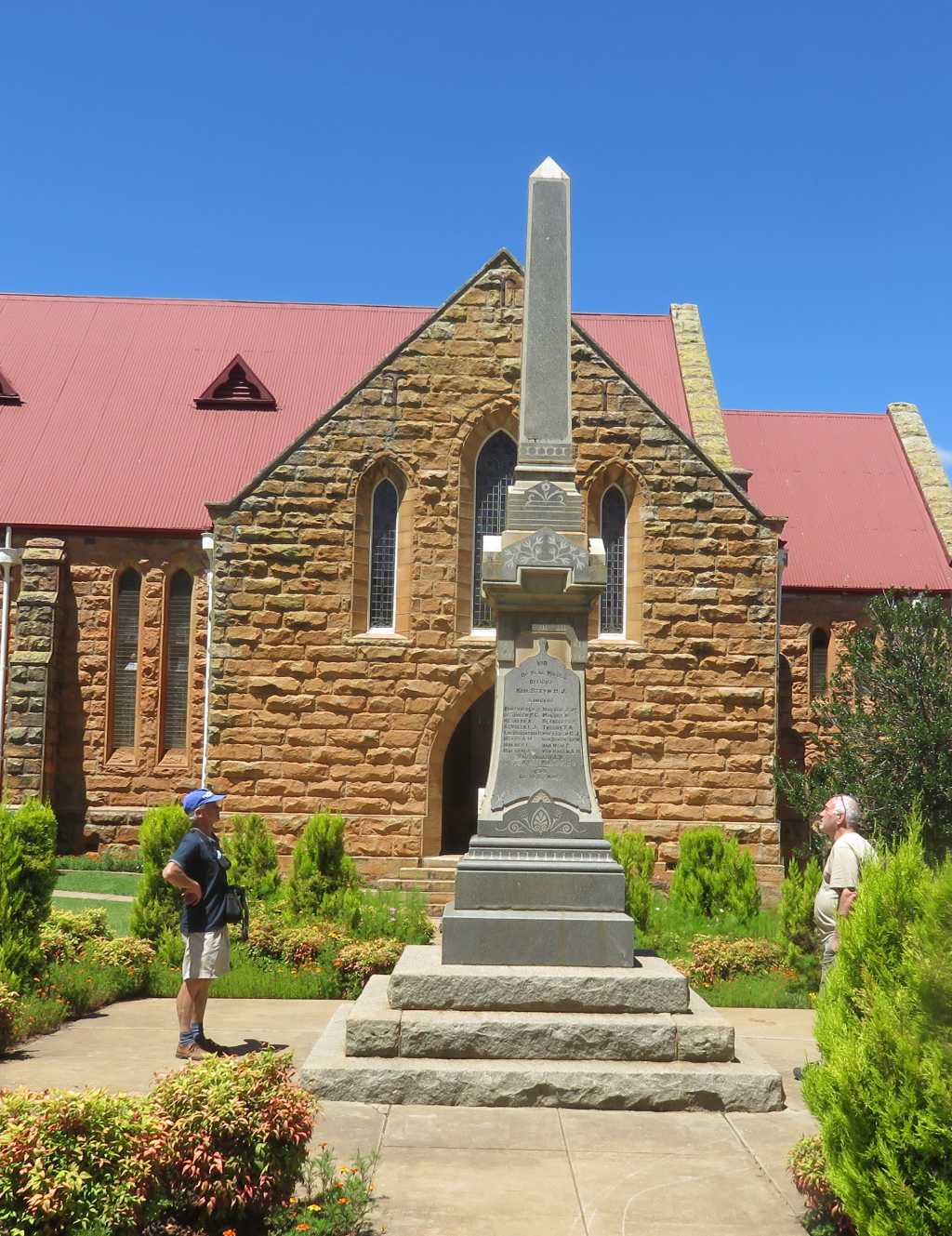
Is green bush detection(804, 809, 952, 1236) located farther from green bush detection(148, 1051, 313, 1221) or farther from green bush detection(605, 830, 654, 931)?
green bush detection(605, 830, 654, 931)

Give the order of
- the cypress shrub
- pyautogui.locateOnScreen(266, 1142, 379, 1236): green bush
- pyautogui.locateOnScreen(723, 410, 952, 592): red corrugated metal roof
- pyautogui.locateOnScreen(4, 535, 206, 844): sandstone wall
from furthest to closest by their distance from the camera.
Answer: pyautogui.locateOnScreen(723, 410, 952, 592): red corrugated metal roof → pyautogui.locateOnScreen(4, 535, 206, 844): sandstone wall → the cypress shrub → pyautogui.locateOnScreen(266, 1142, 379, 1236): green bush

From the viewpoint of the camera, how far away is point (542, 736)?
936cm

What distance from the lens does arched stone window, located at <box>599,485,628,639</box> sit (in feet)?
64.7

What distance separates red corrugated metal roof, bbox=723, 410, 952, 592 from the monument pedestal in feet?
52.4

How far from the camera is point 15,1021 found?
9.30m

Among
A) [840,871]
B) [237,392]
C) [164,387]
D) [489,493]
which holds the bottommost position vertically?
[840,871]

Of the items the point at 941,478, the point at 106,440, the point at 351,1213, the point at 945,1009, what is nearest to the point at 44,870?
the point at 351,1213

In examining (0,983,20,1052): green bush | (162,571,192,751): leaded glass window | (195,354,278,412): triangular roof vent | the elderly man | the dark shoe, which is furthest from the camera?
(195,354,278,412): triangular roof vent

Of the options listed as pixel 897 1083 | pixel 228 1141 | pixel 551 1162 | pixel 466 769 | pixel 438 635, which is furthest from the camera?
pixel 466 769

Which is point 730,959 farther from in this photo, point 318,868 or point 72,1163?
point 72,1163

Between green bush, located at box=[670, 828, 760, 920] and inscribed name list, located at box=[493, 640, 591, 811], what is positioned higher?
inscribed name list, located at box=[493, 640, 591, 811]

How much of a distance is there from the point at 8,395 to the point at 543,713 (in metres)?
19.4

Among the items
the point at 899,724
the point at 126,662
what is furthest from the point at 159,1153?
the point at 126,662

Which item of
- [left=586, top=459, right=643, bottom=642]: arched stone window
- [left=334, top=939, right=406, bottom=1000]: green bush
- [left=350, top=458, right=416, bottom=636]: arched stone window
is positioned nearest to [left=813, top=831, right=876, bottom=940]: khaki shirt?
[left=334, top=939, right=406, bottom=1000]: green bush
